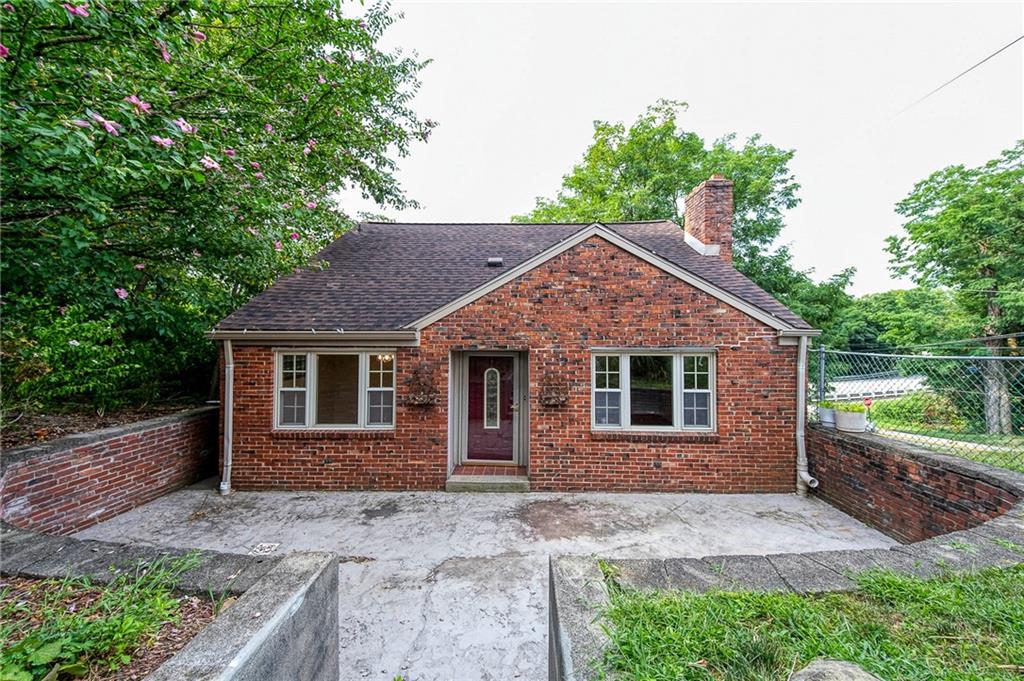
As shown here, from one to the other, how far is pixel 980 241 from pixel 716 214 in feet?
40.5

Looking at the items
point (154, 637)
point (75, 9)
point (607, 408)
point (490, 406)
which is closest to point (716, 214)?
point (607, 408)

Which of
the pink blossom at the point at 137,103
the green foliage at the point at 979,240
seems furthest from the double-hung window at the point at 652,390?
the green foliage at the point at 979,240

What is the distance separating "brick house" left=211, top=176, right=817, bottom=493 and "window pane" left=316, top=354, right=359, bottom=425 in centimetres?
2

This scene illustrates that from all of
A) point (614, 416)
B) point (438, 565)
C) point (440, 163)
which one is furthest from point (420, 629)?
point (440, 163)

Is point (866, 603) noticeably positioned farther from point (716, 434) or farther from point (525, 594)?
point (716, 434)

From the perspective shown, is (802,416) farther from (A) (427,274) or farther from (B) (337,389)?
(B) (337,389)

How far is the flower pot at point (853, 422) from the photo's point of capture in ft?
18.7

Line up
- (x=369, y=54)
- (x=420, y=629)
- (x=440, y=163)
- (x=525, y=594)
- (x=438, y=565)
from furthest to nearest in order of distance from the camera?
(x=440, y=163) → (x=369, y=54) → (x=438, y=565) → (x=525, y=594) → (x=420, y=629)

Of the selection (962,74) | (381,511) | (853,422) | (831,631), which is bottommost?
(381,511)

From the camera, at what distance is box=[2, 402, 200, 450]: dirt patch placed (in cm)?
Result: 487

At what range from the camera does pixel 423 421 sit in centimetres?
632

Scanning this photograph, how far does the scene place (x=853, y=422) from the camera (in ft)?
Result: 18.8

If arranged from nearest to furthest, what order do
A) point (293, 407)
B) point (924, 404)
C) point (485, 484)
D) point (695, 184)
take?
point (924, 404) → point (485, 484) → point (293, 407) → point (695, 184)

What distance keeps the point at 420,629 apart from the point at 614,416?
4.19 meters
